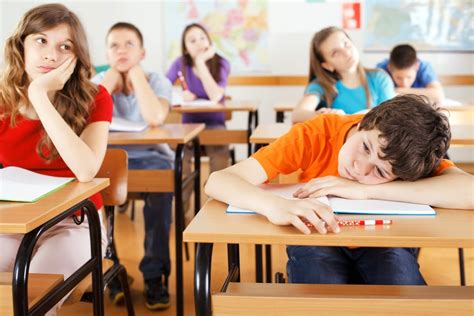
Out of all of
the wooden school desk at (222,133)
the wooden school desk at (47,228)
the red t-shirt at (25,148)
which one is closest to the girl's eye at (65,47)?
the red t-shirt at (25,148)

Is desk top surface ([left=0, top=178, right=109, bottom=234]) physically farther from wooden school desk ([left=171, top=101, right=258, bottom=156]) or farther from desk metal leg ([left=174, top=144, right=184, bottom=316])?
wooden school desk ([left=171, top=101, right=258, bottom=156])

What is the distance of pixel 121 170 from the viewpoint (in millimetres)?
2117

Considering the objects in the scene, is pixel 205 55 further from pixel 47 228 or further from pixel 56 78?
pixel 47 228

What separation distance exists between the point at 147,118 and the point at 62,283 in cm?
161

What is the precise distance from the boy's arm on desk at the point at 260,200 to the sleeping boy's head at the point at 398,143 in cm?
24

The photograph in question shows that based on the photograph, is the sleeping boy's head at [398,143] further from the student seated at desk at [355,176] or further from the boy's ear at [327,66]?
the boy's ear at [327,66]

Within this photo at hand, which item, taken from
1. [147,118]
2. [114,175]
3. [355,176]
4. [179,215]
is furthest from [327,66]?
[355,176]

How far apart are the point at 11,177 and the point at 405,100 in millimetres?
1010

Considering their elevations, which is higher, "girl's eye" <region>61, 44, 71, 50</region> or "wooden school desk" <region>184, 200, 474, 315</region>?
"girl's eye" <region>61, 44, 71, 50</region>

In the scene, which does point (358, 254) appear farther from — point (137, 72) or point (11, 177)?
point (137, 72)

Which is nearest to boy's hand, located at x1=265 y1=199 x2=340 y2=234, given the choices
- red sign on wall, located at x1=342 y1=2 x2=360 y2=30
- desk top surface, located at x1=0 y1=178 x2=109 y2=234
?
desk top surface, located at x1=0 y1=178 x2=109 y2=234

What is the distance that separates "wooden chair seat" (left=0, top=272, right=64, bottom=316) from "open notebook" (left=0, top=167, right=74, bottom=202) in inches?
7.2

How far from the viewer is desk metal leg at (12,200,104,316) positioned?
142 centimetres

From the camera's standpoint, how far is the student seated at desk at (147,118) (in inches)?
111
